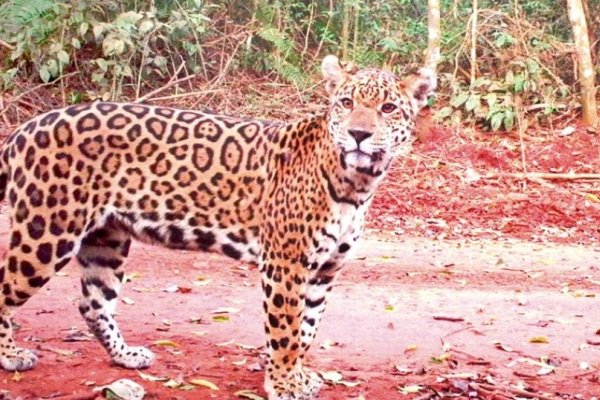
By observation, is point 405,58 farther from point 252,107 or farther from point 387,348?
point 387,348

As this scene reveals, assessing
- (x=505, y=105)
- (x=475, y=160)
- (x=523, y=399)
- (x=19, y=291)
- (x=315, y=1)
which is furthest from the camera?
(x=315, y=1)

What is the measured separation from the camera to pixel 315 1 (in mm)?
18688

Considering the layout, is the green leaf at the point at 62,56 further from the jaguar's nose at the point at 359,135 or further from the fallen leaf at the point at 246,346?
the jaguar's nose at the point at 359,135

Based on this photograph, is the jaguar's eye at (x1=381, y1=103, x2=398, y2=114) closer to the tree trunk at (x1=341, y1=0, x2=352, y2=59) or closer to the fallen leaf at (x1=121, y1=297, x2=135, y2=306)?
the fallen leaf at (x1=121, y1=297, x2=135, y2=306)

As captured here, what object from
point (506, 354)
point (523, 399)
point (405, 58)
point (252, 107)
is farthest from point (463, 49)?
point (523, 399)

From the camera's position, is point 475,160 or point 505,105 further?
point 505,105

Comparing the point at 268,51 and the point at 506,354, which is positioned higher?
the point at 268,51

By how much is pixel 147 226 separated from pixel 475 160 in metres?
10.6

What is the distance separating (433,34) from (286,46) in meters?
2.50

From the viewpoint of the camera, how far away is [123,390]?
5.68 meters

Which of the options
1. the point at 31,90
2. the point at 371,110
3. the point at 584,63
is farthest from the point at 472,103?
the point at 371,110

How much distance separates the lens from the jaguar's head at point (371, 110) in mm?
5594

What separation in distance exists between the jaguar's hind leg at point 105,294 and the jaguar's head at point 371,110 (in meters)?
1.60

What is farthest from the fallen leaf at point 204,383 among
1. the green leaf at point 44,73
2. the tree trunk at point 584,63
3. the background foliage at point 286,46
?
the tree trunk at point 584,63
